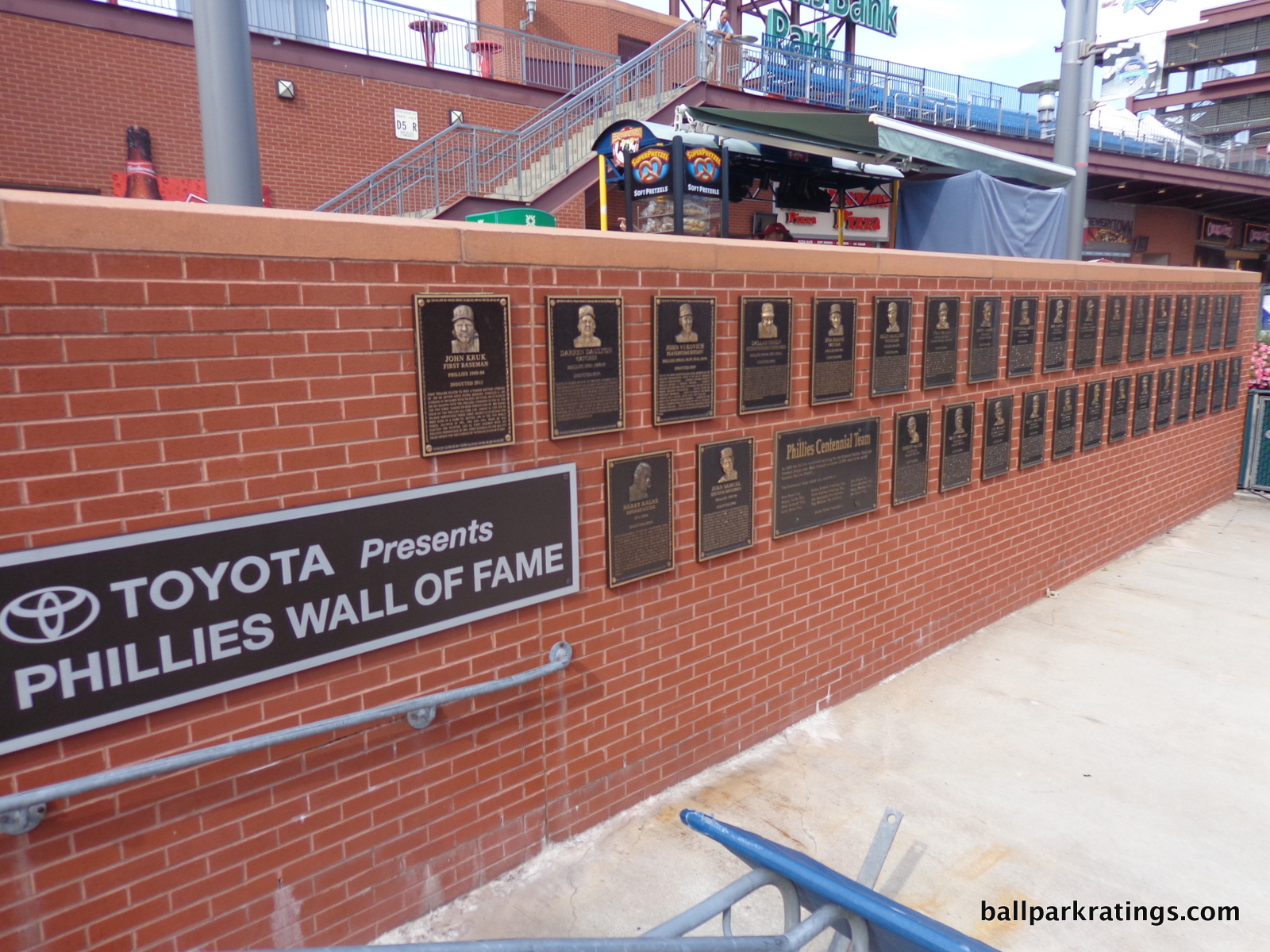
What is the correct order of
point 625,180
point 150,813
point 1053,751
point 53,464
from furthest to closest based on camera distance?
point 625,180 < point 1053,751 < point 150,813 < point 53,464

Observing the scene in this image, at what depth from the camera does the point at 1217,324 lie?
968cm

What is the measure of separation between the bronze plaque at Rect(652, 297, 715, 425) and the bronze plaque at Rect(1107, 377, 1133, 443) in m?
5.28

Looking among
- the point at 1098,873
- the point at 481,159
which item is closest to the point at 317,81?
the point at 481,159

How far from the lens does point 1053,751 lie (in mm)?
4660

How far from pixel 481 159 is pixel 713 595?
12375 mm

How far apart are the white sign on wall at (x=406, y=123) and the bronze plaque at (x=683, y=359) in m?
13.6

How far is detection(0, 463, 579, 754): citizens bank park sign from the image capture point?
232 cm

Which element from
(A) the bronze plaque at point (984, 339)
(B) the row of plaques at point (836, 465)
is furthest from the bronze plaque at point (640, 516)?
(A) the bronze plaque at point (984, 339)

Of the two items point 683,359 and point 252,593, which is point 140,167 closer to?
point 683,359

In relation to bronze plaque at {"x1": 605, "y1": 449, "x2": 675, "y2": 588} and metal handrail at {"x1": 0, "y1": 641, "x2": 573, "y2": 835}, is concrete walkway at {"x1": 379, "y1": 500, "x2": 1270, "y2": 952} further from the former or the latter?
bronze plaque at {"x1": 605, "y1": 449, "x2": 675, "y2": 588}

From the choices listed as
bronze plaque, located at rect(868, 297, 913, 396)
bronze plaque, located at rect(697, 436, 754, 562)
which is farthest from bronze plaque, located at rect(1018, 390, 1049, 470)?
bronze plaque, located at rect(697, 436, 754, 562)

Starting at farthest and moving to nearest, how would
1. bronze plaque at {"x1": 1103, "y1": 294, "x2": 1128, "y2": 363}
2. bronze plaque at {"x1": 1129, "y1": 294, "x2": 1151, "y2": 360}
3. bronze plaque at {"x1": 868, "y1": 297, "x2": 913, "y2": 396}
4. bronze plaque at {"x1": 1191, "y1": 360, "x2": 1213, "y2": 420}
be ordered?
1. bronze plaque at {"x1": 1191, "y1": 360, "x2": 1213, "y2": 420}
2. bronze plaque at {"x1": 1129, "y1": 294, "x2": 1151, "y2": 360}
3. bronze plaque at {"x1": 1103, "y1": 294, "x2": 1128, "y2": 363}
4. bronze plaque at {"x1": 868, "y1": 297, "x2": 913, "y2": 396}

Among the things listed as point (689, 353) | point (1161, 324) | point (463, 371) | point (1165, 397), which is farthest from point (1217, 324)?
point (463, 371)

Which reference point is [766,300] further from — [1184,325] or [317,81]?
[317,81]
